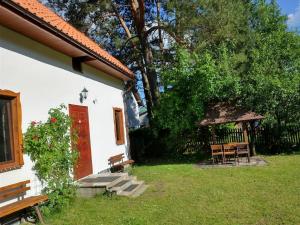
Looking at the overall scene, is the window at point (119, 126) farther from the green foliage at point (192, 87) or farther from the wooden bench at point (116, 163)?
the green foliage at point (192, 87)

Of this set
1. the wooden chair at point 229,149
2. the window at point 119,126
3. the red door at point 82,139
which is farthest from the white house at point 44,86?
the wooden chair at point 229,149

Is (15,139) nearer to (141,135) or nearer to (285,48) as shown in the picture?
(141,135)

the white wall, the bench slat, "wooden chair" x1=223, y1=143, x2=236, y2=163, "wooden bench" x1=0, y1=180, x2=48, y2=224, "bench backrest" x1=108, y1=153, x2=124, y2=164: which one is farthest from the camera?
"wooden chair" x1=223, y1=143, x2=236, y2=163

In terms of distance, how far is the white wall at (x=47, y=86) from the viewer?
7719mm

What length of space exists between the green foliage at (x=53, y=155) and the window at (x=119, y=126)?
18.8 ft

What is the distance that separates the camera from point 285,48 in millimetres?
17031

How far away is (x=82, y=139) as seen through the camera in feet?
36.9

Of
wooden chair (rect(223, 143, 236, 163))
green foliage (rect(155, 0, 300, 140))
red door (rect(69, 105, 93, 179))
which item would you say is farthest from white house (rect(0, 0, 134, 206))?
wooden chair (rect(223, 143, 236, 163))

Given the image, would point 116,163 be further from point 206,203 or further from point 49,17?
point 206,203

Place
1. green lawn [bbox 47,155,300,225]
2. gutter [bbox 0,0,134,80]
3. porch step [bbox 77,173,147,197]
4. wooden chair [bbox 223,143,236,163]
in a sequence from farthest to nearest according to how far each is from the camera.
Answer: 1. wooden chair [bbox 223,143,236,163]
2. porch step [bbox 77,173,147,197]
3. gutter [bbox 0,0,134,80]
4. green lawn [bbox 47,155,300,225]

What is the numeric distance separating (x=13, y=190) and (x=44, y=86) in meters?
3.08

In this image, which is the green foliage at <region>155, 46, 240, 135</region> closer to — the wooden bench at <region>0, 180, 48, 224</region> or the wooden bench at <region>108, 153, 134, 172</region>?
the wooden bench at <region>108, 153, 134, 172</region>

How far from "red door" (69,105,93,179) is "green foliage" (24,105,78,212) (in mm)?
1378

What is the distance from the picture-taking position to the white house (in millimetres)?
7508
